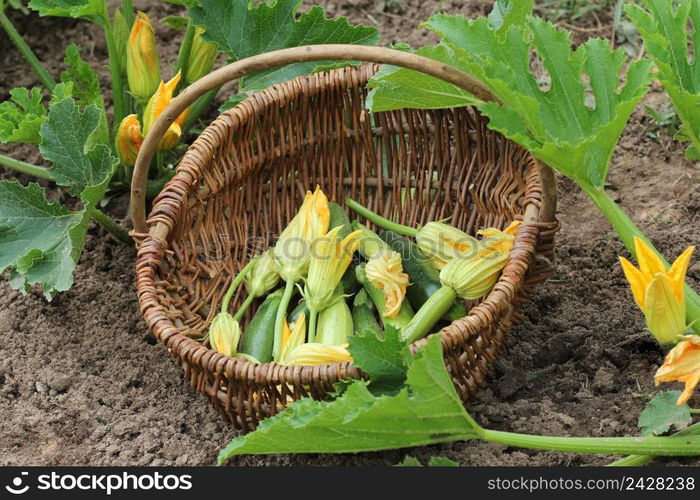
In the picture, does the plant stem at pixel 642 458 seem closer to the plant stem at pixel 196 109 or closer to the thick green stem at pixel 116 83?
the plant stem at pixel 196 109

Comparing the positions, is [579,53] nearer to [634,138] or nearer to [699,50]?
[699,50]

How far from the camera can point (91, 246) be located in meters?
2.64

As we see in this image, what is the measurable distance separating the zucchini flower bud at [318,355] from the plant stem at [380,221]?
481mm

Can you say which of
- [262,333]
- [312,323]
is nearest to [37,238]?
[262,333]

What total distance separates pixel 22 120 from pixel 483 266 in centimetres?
116

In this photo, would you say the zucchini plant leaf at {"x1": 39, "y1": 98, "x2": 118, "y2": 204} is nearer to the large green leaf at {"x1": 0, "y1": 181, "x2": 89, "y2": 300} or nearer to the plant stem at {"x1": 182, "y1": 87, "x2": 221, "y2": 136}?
the large green leaf at {"x1": 0, "y1": 181, "x2": 89, "y2": 300}

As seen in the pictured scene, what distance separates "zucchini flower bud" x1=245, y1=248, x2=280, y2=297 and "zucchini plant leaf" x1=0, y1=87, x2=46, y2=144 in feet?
2.02

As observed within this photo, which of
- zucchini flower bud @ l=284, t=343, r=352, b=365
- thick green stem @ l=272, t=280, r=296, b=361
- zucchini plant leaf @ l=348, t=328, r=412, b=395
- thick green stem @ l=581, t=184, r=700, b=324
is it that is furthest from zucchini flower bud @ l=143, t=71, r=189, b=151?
thick green stem @ l=581, t=184, r=700, b=324

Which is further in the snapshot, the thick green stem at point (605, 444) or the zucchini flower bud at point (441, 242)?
the zucchini flower bud at point (441, 242)

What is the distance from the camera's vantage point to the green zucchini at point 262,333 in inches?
87.8

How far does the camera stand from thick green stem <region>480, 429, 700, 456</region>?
1766 mm

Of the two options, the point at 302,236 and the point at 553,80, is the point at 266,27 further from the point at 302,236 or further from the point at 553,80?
the point at 553,80

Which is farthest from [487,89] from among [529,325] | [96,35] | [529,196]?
[96,35]

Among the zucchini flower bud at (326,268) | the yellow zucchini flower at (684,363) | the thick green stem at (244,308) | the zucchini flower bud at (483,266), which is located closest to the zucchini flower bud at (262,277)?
the thick green stem at (244,308)
